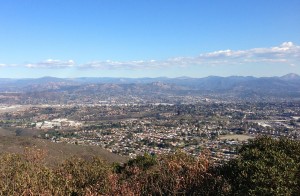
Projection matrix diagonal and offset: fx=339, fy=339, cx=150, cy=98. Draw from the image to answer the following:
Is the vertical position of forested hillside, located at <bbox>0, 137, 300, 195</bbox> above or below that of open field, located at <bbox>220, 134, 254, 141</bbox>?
above

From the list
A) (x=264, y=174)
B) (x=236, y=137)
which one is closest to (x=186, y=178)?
(x=264, y=174)

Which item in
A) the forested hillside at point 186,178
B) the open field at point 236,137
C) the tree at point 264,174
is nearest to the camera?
the tree at point 264,174

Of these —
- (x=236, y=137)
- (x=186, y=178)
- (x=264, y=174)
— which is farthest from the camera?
(x=236, y=137)

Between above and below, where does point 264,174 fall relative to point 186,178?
above

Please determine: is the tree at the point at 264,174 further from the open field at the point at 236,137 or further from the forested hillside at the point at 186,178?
the open field at the point at 236,137

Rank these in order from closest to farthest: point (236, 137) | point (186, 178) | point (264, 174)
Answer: point (264, 174), point (186, 178), point (236, 137)

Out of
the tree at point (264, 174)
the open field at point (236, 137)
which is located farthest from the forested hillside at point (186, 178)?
the open field at point (236, 137)

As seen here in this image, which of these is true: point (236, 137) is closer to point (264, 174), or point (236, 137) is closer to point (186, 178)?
point (186, 178)

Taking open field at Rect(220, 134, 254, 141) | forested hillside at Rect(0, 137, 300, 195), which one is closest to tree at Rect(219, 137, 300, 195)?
forested hillside at Rect(0, 137, 300, 195)

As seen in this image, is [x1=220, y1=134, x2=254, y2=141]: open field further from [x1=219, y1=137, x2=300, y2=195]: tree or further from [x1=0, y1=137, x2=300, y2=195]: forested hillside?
[x1=219, y1=137, x2=300, y2=195]: tree

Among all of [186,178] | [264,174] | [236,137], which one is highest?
[264,174]

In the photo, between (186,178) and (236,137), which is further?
(236,137)
